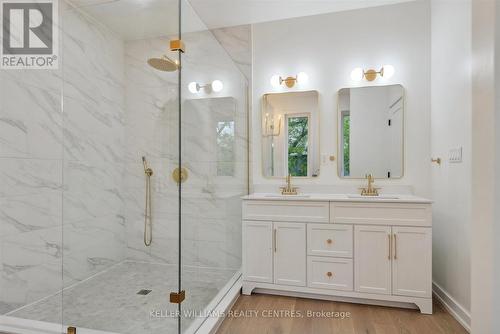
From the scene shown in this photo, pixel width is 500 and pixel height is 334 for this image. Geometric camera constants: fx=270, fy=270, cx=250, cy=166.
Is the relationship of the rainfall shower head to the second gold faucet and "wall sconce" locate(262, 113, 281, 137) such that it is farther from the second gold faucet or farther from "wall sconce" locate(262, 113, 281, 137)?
the second gold faucet

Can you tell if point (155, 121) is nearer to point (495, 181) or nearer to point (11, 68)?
point (11, 68)

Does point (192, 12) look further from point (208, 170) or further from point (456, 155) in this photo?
point (456, 155)

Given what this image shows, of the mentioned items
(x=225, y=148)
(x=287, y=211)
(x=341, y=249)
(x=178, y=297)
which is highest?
(x=225, y=148)

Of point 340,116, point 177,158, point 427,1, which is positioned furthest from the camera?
point 340,116

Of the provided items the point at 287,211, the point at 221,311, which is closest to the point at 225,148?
the point at 287,211

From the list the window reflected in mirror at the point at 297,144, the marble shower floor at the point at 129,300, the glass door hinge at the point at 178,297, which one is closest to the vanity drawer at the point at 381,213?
the window reflected in mirror at the point at 297,144

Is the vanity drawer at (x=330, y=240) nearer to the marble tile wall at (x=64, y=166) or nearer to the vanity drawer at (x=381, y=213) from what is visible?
the vanity drawer at (x=381, y=213)

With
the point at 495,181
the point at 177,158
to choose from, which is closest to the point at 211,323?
the point at 177,158

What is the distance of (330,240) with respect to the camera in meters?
2.22

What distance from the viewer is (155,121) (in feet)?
6.56

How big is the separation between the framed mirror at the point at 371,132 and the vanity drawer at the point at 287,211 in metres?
0.62

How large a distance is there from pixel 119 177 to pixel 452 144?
2654 mm

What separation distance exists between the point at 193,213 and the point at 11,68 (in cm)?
177

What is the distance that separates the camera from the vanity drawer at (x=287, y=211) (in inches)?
88.7
